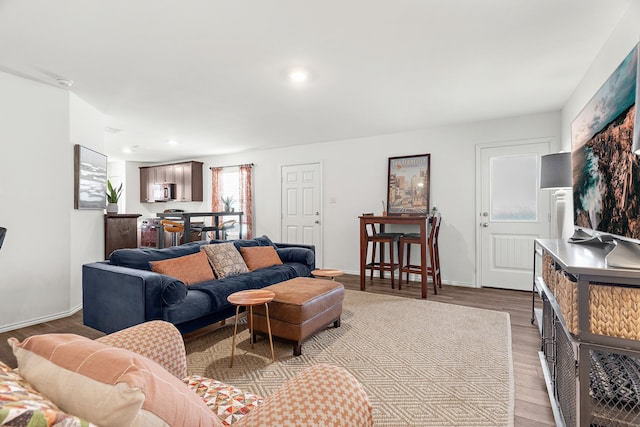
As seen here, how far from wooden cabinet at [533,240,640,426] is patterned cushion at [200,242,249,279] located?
2.77 metres

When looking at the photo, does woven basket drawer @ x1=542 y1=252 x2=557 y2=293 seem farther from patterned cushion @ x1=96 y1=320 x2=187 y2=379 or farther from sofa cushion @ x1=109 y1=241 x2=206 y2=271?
sofa cushion @ x1=109 y1=241 x2=206 y2=271

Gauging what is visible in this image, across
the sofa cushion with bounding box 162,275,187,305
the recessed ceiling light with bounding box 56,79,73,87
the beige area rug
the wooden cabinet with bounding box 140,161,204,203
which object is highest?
the recessed ceiling light with bounding box 56,79,73,87

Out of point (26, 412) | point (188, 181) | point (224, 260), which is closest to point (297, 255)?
point (224, 260)

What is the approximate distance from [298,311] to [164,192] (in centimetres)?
630

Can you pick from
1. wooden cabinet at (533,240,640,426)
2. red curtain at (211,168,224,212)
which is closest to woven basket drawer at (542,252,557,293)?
wooden cabinet at (533,240,640,426)

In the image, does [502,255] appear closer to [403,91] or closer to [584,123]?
[584,123]

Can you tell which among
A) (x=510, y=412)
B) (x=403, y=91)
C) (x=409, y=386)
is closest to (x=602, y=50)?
(x=403, y=91)

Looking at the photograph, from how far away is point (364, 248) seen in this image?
179 inches

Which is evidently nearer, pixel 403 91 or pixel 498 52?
pixel 498 52

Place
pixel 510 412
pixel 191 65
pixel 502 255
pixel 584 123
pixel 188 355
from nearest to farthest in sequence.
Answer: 1. pixel 510 412
2. pixel 188 355
3. pixel 584 123
4. pixel 191 65
5. pixel 502 255

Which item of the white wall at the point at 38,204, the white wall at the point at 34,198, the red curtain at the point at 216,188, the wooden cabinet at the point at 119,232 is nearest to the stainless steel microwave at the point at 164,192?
the red curtain at the point at 216,188

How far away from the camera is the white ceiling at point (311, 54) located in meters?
2.07

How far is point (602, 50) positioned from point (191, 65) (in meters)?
3.40

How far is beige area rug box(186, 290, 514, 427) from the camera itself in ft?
→ 6.02
